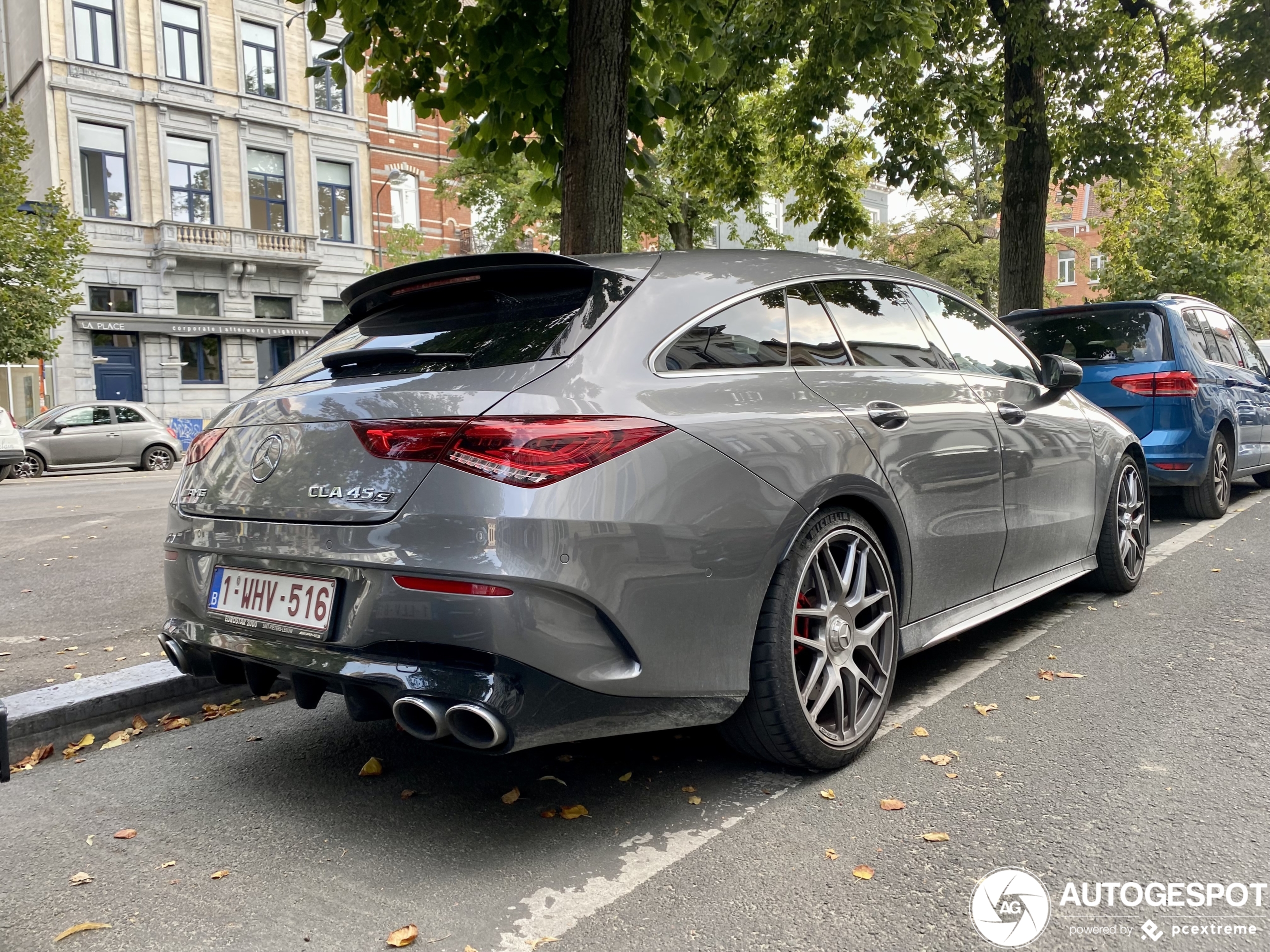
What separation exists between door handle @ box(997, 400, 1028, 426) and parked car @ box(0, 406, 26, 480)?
1521 cm

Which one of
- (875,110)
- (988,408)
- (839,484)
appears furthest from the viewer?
(875,110)

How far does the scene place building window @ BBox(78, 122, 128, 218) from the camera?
1121 inches

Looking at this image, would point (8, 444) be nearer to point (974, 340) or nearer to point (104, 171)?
point (974, 340)

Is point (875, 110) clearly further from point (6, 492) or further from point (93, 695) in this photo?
point (6, 492)

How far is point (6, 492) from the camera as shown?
14.4 meters

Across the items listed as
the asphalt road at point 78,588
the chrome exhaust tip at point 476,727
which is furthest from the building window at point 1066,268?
the chrome exhaust tip at point 476,727

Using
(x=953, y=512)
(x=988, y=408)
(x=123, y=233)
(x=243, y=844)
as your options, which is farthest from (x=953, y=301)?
(x=123, y=233)

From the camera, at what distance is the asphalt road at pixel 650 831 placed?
2.29 meters

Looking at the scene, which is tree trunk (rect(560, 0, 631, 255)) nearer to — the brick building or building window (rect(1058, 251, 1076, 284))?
Result: the brick building

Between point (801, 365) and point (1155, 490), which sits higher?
point (801, 365)

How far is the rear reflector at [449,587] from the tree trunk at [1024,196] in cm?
1115

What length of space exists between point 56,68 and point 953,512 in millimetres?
31676

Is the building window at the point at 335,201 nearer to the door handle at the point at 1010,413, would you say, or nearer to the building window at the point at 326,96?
the building window at the point at 326,96

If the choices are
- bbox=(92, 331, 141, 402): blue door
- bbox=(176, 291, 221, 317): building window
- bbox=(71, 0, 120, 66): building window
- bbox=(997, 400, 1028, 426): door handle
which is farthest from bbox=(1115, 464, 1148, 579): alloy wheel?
bbox=(71, 0, 120, 66): building window
